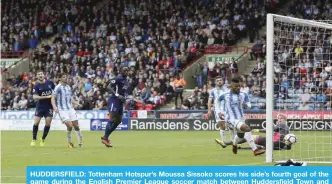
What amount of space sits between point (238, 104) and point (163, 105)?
20.5 meters

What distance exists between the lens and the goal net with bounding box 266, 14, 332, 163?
2081 centimetres

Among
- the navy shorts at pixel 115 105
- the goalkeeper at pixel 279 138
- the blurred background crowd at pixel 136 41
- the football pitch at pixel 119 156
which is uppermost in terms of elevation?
the blurred background crowd at pixel 136 41

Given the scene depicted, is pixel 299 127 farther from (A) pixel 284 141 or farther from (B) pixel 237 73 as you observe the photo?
(A) pixel 284 141

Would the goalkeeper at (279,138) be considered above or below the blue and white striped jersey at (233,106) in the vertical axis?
below

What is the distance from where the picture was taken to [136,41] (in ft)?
150

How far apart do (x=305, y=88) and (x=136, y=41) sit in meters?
17.6

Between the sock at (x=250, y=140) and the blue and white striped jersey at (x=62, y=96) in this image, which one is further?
the blue and white striped jersey at (x=62, y=96)

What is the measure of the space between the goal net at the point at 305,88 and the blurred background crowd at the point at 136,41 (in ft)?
2.64

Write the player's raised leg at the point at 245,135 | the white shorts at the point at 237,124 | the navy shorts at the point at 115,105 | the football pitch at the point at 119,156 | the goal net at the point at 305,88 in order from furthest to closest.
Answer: the navy shorts at the point at 115,105
the goal net at the point at 305,88
the white shorts at the point at 237,124
the player's raised leg at the point at 245,135
the football pitch at the point at 119,156

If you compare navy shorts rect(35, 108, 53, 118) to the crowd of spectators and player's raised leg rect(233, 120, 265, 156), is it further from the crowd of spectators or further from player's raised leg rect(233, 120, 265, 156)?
the crowd of spectators

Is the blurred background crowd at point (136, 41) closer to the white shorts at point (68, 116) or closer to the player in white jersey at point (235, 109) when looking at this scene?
the white shorts at point (68, 116)

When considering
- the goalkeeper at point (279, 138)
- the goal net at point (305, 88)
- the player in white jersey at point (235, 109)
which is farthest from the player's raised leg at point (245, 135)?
the goal net at point (305, 88)

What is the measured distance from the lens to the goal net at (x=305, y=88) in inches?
819

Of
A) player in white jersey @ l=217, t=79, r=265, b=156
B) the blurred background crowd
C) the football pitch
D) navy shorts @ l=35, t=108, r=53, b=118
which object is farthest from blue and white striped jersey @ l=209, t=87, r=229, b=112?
the blurred background crowd
